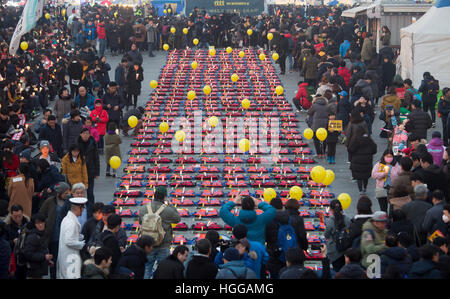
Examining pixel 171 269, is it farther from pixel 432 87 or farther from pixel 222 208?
pixel 432 87

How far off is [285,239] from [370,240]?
1.09 m

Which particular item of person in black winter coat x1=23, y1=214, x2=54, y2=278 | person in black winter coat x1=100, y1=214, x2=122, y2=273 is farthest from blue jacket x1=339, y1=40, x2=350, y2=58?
person in black winter coat x1=23, y1=214, x2=54, y2=278

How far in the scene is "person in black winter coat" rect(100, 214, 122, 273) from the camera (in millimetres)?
9609

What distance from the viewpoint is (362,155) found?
603 inches

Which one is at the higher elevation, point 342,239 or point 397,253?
point 397,253

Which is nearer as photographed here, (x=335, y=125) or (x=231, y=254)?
(x=231, y=254)

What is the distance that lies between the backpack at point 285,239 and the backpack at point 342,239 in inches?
21.6

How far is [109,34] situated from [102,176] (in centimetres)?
1589

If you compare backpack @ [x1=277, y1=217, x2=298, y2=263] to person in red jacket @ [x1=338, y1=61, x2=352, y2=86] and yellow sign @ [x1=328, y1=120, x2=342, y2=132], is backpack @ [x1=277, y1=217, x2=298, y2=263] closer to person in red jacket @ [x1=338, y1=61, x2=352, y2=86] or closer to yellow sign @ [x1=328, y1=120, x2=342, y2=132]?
yellow sign @ [x1=328, y1=120, x2=342, y2=132]

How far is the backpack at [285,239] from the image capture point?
10359 millimetres

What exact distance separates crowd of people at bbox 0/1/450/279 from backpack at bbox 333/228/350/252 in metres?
0.01

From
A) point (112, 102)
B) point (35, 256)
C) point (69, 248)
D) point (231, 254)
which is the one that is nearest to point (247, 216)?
point (231, 254)

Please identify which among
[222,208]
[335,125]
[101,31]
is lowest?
[222,208]

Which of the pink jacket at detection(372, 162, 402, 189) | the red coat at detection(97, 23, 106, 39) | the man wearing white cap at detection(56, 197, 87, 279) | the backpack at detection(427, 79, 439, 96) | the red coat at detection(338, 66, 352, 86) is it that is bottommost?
the man wearing white cap at detection(56, 197, 87, 279)
